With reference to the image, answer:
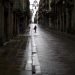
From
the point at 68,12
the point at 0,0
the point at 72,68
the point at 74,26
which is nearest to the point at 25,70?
the point at 72,68

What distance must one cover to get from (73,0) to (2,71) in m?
40.1

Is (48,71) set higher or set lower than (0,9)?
lower

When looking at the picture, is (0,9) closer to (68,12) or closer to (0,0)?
(0,0)

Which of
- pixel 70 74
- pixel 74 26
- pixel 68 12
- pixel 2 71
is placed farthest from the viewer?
pixel 68 12

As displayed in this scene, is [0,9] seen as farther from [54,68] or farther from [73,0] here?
[73,0]

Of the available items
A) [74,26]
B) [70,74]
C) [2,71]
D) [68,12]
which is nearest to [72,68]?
[70,74]

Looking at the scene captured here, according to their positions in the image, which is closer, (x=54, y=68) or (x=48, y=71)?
(x=48, y=71)

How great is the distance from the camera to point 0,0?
27484 millimetres

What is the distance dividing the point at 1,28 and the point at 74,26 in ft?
69.6

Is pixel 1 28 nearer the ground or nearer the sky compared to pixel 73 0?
nearer the ground

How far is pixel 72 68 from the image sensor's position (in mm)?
12211

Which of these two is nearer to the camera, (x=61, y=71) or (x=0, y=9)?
(x=61, y=71)

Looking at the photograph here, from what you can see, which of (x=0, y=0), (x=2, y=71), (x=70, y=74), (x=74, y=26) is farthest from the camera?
(x=74, y=26)

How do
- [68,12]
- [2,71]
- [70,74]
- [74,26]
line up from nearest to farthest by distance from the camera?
1. [70,74]
2. [2,71]
3. [74,26]
4. [68,12]
